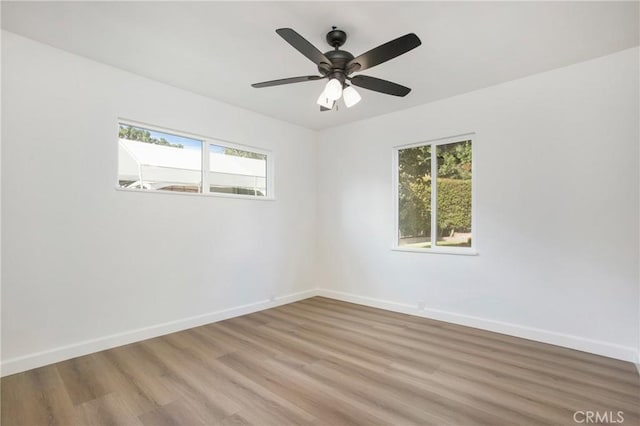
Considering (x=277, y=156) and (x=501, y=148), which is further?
(x=277, y=156)

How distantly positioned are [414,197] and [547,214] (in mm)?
1493

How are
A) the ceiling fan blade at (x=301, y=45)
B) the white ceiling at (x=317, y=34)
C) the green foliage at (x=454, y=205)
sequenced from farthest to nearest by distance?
the green foliage at (x=454, y=205) → the white ceiling at (x=317, y=34) → the ceiling fan blade at (x=301, y=45)

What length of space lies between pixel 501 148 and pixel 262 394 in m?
3.31

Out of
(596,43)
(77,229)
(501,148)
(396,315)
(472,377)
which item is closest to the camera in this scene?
(472,377)

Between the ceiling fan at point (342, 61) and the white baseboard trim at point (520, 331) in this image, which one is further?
the white baseboard trim at point (520, 331)

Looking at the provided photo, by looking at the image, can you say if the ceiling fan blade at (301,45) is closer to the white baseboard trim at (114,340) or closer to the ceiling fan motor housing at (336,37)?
the ceiling fan motor housing at (336,37)

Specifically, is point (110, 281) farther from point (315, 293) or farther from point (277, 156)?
point (315, 293)

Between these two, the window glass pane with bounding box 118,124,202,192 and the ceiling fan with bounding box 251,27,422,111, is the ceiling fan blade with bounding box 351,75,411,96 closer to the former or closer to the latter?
the ceiling fan with bounding box 251,27,422,111

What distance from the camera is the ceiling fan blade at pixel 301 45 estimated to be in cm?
182

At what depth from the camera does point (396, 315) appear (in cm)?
408

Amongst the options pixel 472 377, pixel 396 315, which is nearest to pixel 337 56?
pixel 472 377

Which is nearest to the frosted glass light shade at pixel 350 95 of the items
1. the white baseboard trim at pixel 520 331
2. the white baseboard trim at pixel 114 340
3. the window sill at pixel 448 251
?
the window sill at pixel 448 251

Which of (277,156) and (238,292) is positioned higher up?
(277,156)

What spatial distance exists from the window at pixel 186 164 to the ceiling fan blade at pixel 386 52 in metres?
2.27
